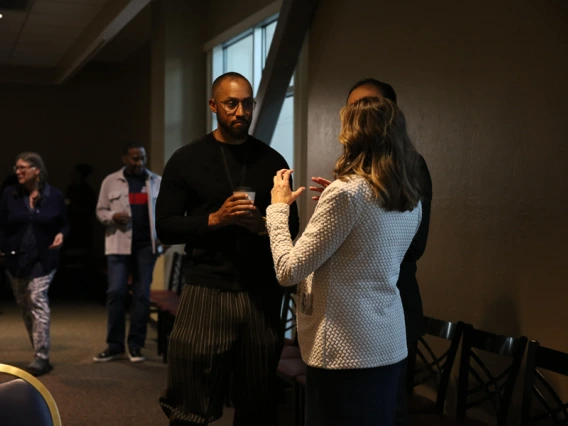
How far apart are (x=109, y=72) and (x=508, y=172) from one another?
9436mm

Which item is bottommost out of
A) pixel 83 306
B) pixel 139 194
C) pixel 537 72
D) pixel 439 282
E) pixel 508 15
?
pixel 83 306

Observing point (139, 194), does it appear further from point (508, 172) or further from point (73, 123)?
point (73, 123)

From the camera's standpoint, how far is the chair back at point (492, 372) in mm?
2932

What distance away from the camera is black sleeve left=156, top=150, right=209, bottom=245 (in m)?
2.57

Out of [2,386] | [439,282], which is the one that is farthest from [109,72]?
[2,386]

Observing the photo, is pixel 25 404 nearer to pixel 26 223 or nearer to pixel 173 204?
pixel 173 204

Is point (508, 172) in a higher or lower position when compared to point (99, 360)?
higher

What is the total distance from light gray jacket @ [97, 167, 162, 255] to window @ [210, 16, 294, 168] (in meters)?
1.01

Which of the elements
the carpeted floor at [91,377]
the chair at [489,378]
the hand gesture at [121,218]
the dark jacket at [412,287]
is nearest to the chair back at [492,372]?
the chair at [489,378]

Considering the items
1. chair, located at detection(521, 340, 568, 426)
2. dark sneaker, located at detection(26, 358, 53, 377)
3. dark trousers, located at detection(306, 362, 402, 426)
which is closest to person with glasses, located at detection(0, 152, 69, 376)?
dark sneaker, located at detection(26, 358, 53, 377)

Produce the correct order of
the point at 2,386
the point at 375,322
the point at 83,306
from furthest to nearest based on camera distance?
the point at 83,306, the point at 375,322, the point at 2,386

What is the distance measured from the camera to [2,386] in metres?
1.66

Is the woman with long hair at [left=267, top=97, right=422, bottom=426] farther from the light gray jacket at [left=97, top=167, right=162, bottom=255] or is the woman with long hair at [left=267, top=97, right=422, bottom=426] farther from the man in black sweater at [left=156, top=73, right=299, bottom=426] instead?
the light gray jacket at [left=97, top=167, right=162, bottom=255]

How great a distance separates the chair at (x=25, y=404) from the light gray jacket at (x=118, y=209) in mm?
3806
